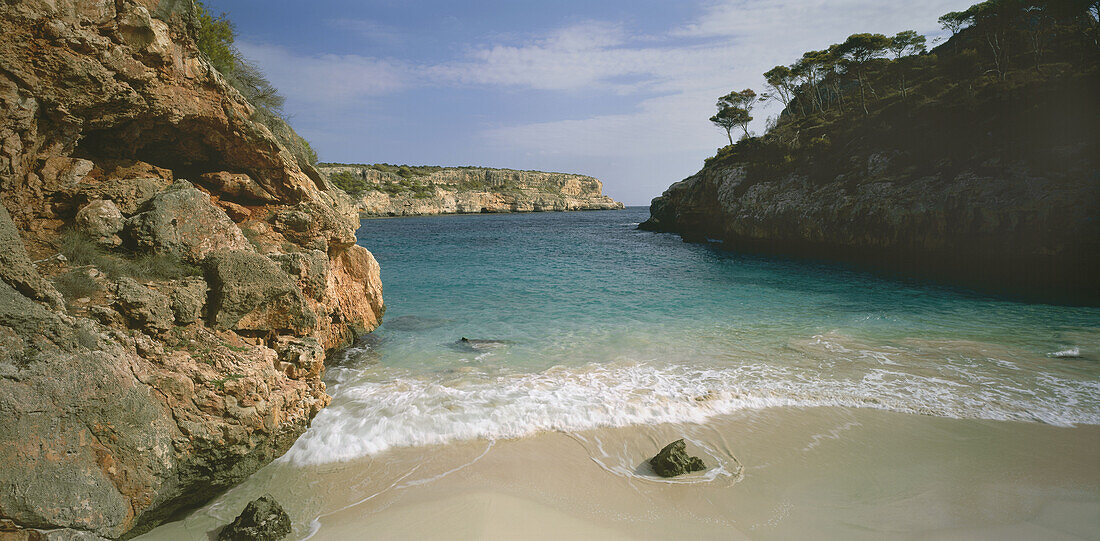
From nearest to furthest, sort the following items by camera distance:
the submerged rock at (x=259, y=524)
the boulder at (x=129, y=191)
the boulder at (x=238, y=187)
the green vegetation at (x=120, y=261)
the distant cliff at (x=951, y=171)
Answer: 1. the submerged rock at (x=259, y=524)
2. the green vegetation at (x=120, y=261)
3. the boulder at (x=129, y=191)
4. the boulder at (x=238, y=187)
5. the distant cliff at (x=951, y=171)

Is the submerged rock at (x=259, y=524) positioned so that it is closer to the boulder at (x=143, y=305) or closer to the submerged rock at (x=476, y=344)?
the boulder at (x=143, y=305)

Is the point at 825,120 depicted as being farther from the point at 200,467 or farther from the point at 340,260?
the point at 200,467

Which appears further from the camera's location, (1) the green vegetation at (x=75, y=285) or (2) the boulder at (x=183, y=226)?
(2) the boulder at (x=183, y=226)

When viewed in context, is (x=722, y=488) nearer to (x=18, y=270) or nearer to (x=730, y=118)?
(x=18, y=270)

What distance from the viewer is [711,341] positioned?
1001cm

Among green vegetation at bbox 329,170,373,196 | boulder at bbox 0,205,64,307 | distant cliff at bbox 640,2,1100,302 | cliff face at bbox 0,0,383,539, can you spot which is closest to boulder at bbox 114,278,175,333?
cliff face at bbox 0,0,383,539

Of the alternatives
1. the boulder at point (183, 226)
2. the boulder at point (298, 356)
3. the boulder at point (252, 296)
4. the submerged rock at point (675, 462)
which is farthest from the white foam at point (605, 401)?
the boulder at point (183, 226)

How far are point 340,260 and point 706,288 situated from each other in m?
12.3

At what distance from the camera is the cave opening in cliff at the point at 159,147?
5441 mm

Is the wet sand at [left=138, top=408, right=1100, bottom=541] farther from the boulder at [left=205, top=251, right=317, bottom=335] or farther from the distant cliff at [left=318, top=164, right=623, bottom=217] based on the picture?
the distant cliff at [left=318, top=164, right=623, bottom=217]

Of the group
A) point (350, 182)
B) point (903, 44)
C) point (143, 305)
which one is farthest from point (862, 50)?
point (350, 182)

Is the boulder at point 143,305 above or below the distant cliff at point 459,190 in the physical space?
below

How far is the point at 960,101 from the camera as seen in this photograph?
2341 centimetres

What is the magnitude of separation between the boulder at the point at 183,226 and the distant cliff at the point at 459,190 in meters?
84.1
